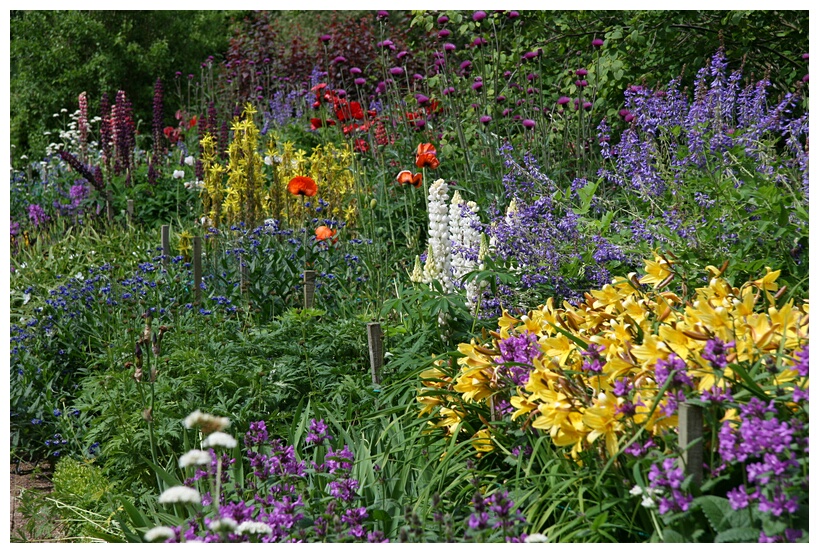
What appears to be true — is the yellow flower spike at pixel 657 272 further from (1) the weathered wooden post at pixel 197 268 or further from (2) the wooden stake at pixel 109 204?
(2) the wooden stake at pixel 109 204

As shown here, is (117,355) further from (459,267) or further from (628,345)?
(628,345)

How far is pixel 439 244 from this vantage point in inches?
165

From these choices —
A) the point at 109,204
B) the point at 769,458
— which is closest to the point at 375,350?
the point at 769,458

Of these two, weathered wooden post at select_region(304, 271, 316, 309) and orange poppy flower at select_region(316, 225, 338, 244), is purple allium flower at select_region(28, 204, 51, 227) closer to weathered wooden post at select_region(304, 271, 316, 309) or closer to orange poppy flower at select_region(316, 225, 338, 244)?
orange poppy flower at select_region(316, 225, 338, 244)

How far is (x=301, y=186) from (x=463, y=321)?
1758 millimetres

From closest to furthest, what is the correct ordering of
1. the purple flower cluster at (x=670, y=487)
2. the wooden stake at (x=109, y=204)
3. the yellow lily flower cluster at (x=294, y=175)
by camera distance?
the purple flower cluster at (x=670, y=487), the yellow lily flower cluster at (x=294, y=175), the wooden stake at (x=109, y=204)

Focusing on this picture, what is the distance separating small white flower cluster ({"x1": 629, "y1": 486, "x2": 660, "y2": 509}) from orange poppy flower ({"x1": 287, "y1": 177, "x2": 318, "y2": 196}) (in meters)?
3.43

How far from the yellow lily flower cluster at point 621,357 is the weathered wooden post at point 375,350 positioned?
2.13 ft

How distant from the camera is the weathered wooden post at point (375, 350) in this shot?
3.58m

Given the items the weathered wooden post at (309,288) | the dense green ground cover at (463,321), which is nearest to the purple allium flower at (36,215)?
the dense green ground cover at (463,321)

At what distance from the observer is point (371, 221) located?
18.4 ft

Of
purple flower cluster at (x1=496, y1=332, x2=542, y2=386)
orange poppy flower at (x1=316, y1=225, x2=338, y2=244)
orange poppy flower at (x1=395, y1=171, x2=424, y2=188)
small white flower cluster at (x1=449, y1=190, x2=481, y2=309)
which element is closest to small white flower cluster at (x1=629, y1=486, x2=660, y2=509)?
purple flower cluster at (x1=496, y1=332, x2=542, y2=386)

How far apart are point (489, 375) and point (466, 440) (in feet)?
0.84
